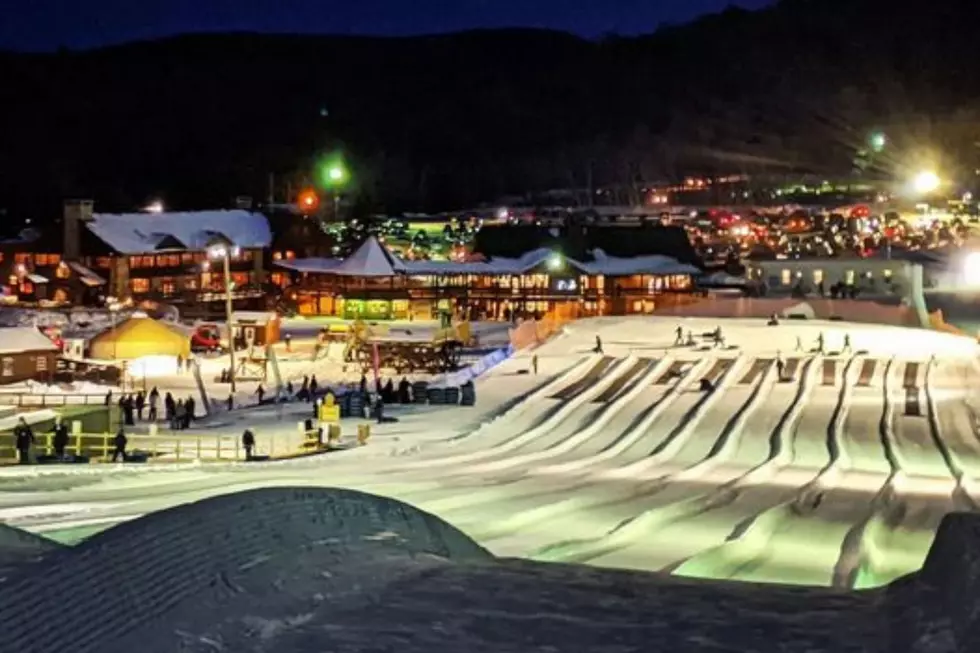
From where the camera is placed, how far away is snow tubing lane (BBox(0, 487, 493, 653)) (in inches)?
225

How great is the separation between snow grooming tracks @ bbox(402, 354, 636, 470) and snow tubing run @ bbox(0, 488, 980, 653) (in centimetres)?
1206

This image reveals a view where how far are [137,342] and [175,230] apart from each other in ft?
67.2

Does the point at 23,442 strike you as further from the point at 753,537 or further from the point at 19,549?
the point at 19,549

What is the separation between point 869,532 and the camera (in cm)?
1498

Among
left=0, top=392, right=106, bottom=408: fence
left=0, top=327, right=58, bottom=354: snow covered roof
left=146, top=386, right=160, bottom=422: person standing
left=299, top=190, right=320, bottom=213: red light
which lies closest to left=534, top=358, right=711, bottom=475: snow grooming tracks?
left=146, top=386, right=160, bottom=422: person standing

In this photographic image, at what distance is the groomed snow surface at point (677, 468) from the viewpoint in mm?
13789

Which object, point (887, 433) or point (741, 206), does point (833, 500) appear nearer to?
point (887, 433)

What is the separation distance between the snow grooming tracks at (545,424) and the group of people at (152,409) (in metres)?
5.29

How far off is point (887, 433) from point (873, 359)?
8156mm

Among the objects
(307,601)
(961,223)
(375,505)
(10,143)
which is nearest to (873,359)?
(375,505)

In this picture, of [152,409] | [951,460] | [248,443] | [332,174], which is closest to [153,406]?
[152,409]

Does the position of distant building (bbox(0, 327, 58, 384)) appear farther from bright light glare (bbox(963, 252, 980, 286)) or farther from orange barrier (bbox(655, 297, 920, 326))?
bright light glare (bbox(963, 252, 980, 286))

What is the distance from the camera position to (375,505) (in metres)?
7.95

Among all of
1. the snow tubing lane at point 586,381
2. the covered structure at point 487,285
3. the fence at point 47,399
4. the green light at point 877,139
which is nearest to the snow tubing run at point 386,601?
the snow tubing lane at point 586,381
